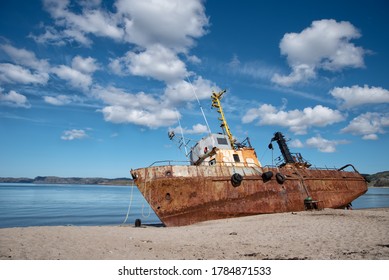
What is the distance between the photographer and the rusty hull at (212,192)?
12.3 meters

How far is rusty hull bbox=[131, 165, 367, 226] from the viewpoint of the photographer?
12.3 m

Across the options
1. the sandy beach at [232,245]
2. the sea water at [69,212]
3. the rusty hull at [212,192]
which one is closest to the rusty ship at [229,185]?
the rusty hull at [212,192]

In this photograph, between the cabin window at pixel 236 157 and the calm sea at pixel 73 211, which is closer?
the cabin window at pixel 236 157

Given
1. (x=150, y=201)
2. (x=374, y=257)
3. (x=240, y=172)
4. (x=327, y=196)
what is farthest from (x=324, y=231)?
(x=327, y=196)

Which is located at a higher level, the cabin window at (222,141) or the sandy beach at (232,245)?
the cabin window at (222,141)

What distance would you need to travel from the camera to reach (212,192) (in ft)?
41.8

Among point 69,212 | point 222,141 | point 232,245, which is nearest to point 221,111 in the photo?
point 222,141

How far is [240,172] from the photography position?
13984 millimetres

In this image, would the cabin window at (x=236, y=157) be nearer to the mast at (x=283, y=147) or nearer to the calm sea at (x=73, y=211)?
the mast at (x=283, y=147)

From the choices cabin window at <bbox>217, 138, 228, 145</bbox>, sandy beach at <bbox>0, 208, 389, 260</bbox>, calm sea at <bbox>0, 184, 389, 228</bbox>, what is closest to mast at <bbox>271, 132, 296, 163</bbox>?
cabin window at <bbox>217, 138, 228, 145</bbox>

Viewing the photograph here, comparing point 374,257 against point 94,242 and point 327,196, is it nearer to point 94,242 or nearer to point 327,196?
point 94,242

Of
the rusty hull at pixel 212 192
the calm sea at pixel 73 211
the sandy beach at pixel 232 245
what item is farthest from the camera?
the calm sea at pixel 73 211

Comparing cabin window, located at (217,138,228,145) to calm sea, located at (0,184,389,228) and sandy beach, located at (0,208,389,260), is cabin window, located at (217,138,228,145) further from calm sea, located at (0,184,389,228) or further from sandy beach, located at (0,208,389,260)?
sandy beach, located at (0,208,389,260)

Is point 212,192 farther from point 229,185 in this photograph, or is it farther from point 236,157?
point 236,157
